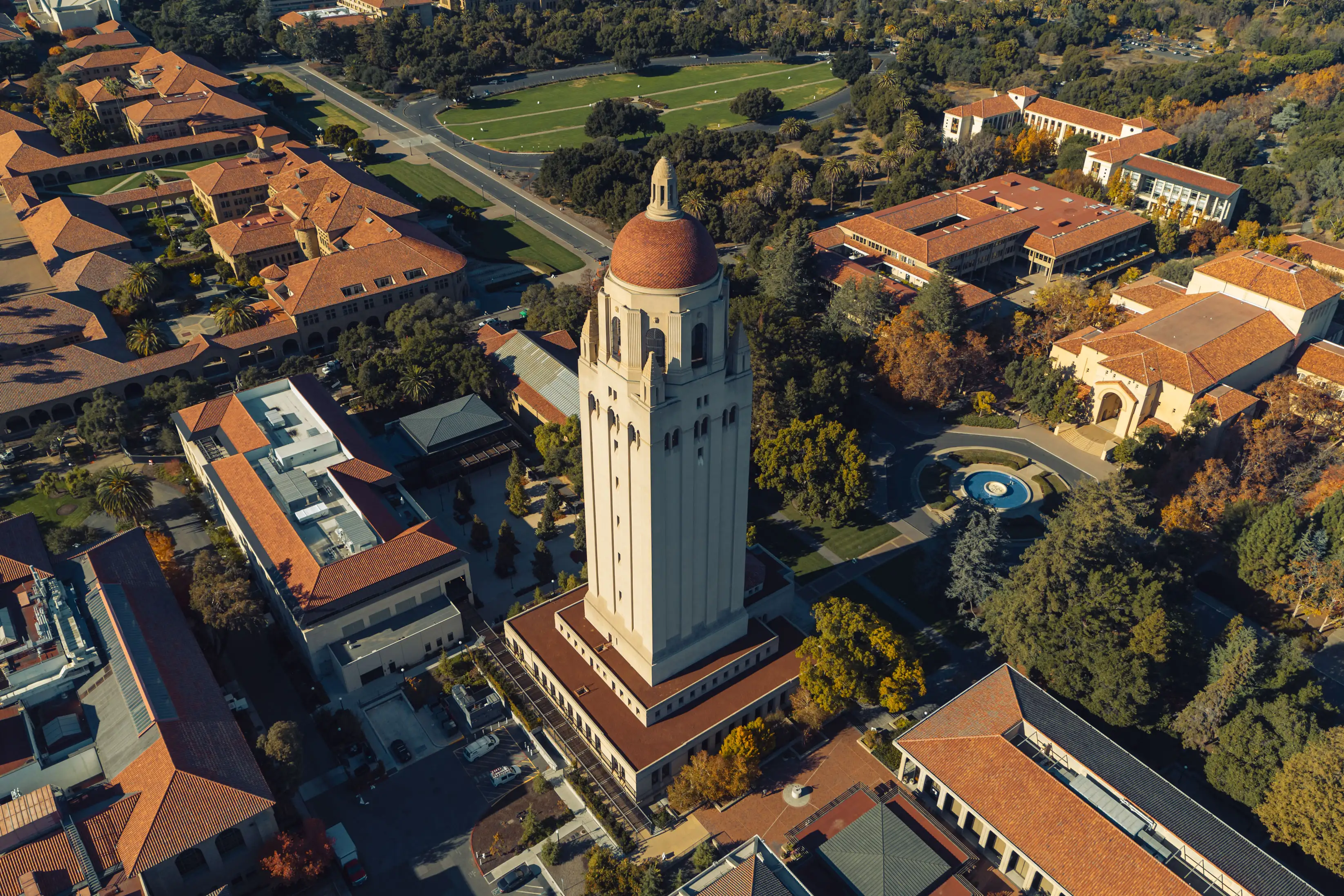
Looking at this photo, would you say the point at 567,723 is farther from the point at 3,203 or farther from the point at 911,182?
the point at 3,203

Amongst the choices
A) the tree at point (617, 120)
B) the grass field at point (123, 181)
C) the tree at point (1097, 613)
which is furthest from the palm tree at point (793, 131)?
the tree at point (1097, 613)

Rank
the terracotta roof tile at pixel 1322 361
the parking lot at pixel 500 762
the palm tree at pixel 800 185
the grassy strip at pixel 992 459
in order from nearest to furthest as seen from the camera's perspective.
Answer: the parking lot at pixel 500 762 < the grassy strip at pixel 992 459 < the terracotta roof tile at pixel 1322 361 < the palm tree at pixel 800 185

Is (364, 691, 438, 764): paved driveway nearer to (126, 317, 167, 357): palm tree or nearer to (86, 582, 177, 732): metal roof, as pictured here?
(86, 582, 177, 732): metal roof

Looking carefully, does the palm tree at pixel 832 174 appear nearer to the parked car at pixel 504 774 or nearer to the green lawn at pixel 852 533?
the green lawn at pixel 852 533

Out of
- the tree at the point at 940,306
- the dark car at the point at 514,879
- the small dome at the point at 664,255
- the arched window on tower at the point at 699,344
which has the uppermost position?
the small dome at the point at 664,255

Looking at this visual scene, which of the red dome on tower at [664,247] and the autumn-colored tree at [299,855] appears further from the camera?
the autumn-colored tree at [299,855]

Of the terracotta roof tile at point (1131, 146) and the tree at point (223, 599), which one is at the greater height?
the terracotta roof tile at point (1131, 146)

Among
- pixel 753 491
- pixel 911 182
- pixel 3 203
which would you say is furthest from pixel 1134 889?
pixel 3 203

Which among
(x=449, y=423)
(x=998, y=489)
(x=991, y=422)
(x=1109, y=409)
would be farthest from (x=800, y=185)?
(x=449, y=423)

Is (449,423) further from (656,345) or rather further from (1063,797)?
(1063,797)
